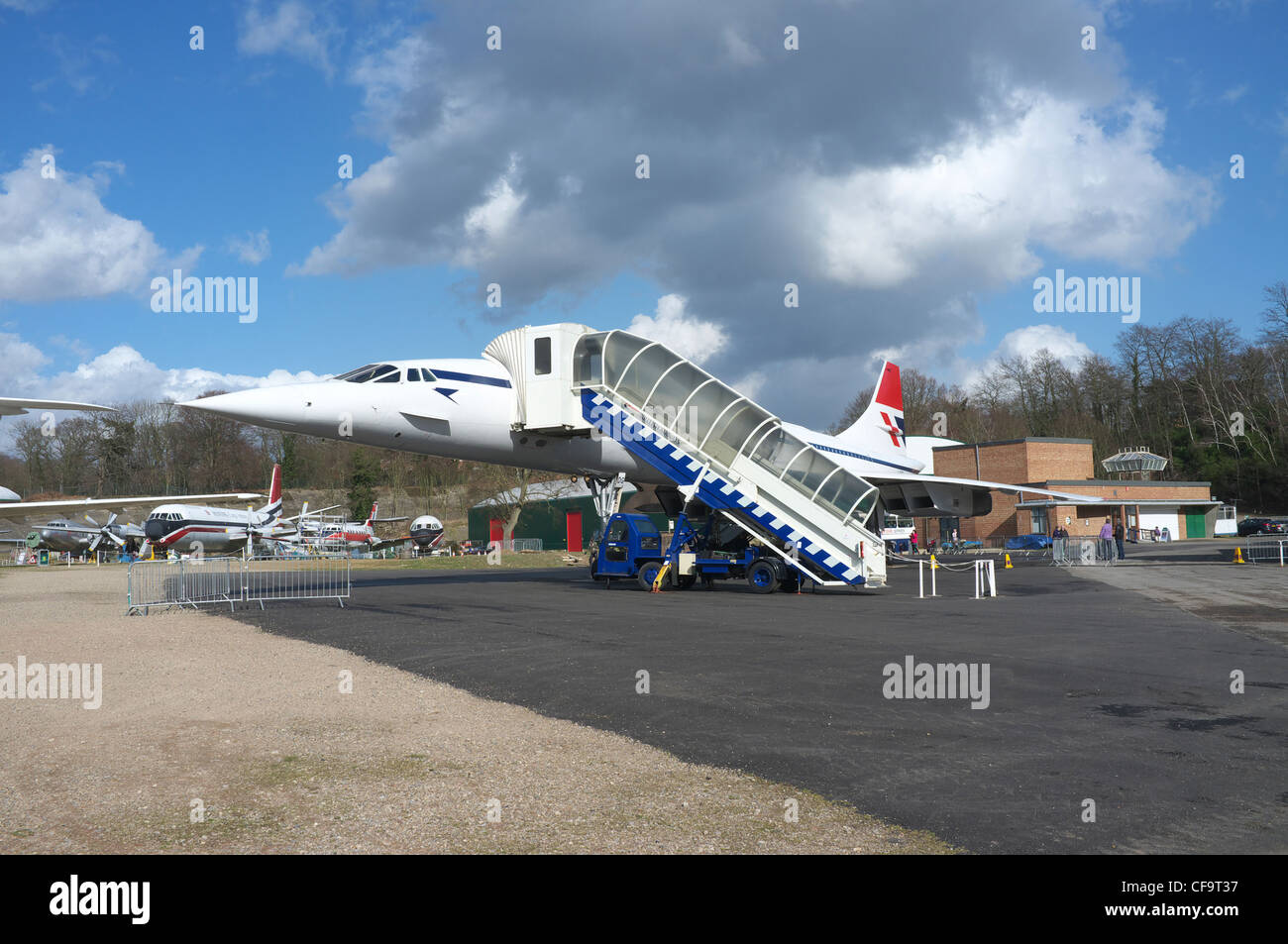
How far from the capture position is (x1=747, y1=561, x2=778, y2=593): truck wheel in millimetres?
20594

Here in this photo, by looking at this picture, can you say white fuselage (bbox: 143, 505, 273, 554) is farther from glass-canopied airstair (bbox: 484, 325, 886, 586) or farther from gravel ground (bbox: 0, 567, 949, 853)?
gravel ground (bbox: 0, 567, 949, 853)

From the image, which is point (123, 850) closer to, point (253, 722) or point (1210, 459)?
point (253, 722)

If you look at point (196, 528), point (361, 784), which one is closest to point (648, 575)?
point (361, 784)

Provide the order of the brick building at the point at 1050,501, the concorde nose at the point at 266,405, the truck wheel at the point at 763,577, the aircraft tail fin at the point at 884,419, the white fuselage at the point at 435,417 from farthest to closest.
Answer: the brick building at the point at 1050,501
the aircraft tail fin at the point at 884,419
the truck wheel at the point at 763,577
the white fuselage at the point at 435,417
the concorde nose at the point at 266,405

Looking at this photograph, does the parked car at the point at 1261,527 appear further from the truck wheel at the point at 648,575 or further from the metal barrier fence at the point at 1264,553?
the truck wheel at the point at 648,575

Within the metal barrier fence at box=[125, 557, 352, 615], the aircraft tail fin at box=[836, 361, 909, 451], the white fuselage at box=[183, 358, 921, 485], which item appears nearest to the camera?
the white fuselage at box=[183, 358, 921, 485]

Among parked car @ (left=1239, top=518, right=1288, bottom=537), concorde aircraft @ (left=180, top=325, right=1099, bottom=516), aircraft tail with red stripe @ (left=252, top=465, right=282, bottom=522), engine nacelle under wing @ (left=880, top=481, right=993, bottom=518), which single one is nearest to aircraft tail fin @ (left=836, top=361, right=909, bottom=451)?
engine nacelle under wing @ (left=880, top=481, right=993, bottom=518)

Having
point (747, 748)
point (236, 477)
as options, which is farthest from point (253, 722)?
point (236, 477)

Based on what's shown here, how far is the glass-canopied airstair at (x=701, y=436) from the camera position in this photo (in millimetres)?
20109

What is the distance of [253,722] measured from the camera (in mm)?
6844

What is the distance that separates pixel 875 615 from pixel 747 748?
958 centimetres

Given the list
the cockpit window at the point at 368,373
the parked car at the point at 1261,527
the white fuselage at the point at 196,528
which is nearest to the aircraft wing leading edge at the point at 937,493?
the cockpit window at the point at 368,373

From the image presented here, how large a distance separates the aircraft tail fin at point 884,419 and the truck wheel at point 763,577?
39.3 feet

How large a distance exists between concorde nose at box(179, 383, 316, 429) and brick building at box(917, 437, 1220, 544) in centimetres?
4685
